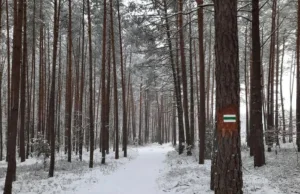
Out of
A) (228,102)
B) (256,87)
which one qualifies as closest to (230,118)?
(228,102)

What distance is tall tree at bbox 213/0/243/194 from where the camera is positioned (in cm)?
435

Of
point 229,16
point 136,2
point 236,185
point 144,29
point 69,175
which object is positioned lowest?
Result: point 69,175

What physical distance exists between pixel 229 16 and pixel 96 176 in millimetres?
10274

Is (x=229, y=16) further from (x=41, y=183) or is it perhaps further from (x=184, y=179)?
(x=41, y=183)

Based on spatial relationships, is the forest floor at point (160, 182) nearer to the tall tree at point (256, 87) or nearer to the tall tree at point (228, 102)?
the tall tree at point (256, 87)

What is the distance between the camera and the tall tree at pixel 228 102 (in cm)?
435

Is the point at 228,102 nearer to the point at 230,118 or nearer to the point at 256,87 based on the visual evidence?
the point at 230,118

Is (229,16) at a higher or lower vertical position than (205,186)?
higher

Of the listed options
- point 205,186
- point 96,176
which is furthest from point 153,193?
point 96,176

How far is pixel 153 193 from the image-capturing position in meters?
9.12

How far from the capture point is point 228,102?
14.3 ft

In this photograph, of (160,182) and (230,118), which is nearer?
(230,118)

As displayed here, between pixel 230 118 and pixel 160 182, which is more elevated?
pixel 230 118

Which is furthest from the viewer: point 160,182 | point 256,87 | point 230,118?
point 256,87
